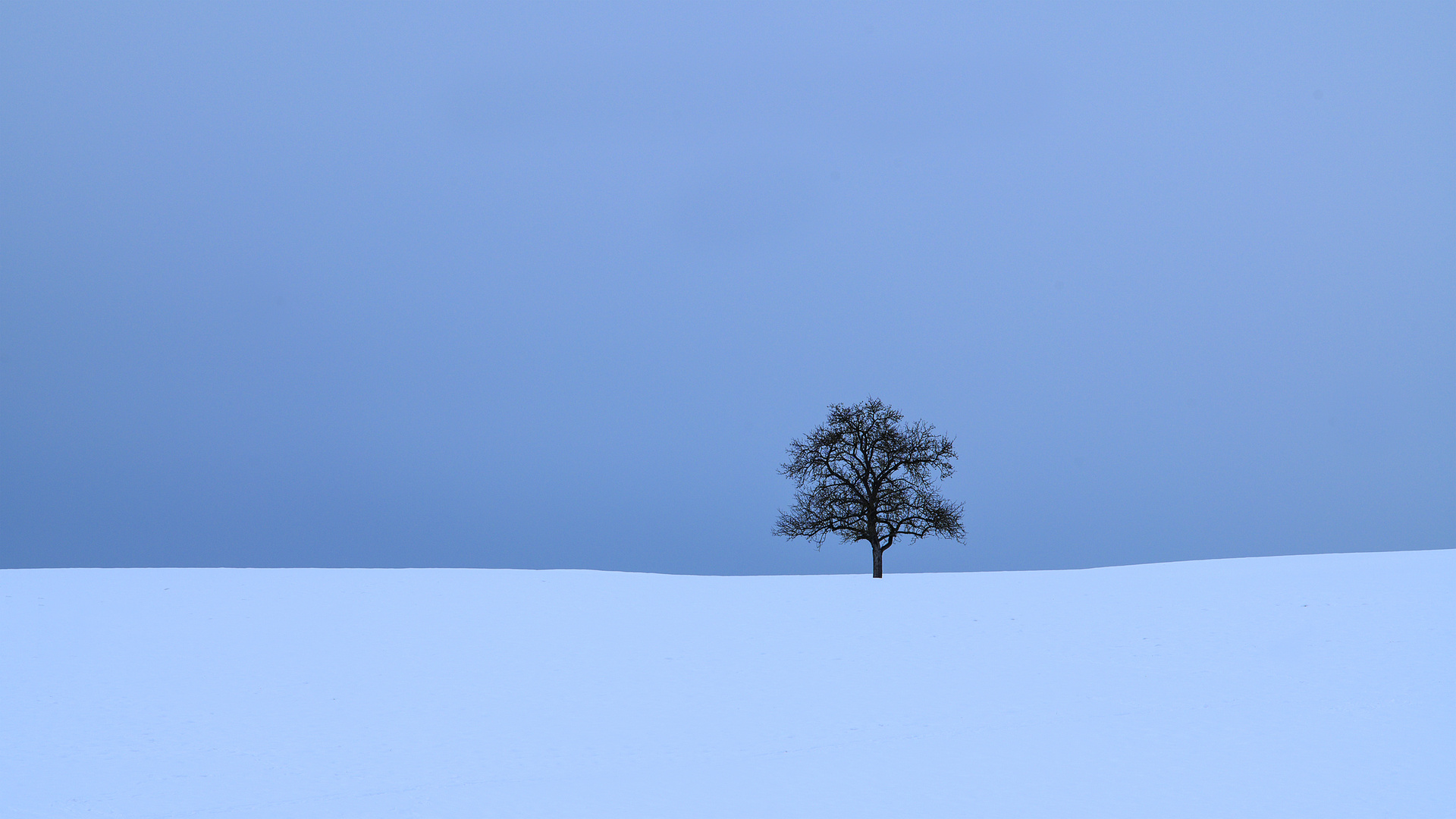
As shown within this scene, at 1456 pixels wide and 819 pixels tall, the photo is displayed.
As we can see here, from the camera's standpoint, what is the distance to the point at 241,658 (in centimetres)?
2012

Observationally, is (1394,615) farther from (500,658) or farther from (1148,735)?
(500,658)

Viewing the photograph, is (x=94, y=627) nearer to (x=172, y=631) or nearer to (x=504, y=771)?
(x=172, y=631)

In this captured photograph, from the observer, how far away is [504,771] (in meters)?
12.9

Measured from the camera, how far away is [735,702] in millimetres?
16484

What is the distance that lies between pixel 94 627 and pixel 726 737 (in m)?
16.8

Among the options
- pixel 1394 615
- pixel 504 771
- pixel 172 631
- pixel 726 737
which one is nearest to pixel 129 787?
pixel 504 771

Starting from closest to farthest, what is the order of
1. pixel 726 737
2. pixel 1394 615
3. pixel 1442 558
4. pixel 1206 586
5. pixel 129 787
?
1. pixel 129 787
2. pixel 726 737
3. pixel 1394 615
4. pixel 1206 586
5. pixel 1442 558

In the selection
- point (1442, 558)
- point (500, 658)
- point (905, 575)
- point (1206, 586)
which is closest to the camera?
point (500, 658)

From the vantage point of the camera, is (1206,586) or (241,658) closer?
(241,658)

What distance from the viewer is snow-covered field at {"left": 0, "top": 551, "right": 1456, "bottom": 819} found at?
11805 mm

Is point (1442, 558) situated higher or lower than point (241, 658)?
higher

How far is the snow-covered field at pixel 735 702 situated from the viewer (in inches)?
465

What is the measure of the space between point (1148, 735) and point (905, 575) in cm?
2269

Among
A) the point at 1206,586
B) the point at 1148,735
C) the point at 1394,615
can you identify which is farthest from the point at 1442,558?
the point at 1148,735
